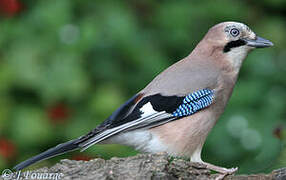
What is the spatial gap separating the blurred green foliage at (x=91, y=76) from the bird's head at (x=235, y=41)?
852 millimetres

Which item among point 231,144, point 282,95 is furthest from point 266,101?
point 231,144

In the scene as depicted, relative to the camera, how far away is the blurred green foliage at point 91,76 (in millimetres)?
5102

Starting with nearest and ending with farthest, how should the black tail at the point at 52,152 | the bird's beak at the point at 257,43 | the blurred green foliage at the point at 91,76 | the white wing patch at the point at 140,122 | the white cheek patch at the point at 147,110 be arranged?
the black tail at the point at 52,152 < the white wing patch at the point at 140,122 < the white cheek patch at the point at 147,110 < the bird's beak at the point at 257,43 < the blurred green foliage at the point at 91,76

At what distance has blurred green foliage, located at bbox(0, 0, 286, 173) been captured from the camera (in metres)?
5.10

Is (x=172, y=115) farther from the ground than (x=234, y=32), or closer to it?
closer to it

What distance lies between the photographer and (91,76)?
17.7ft

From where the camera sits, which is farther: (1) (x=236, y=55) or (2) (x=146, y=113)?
(1) (x=236, y=55)

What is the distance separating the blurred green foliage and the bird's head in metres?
0.85

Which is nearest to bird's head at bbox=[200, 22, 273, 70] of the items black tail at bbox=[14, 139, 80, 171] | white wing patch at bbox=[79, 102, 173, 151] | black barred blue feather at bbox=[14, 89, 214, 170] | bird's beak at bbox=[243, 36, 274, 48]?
bird's beak at bbox=[243, 36, 274, 48]

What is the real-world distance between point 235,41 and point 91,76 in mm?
1618

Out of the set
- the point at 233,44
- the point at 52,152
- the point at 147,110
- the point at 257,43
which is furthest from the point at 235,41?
the point at 52,152

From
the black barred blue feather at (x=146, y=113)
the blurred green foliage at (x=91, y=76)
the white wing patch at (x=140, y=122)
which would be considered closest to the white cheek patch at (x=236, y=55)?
the black barred blue feather at (x=146, y=113)

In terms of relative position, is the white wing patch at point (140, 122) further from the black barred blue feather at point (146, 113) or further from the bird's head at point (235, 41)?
the bird's head at point (235, 41)

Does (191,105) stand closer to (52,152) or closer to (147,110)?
(147,110)
